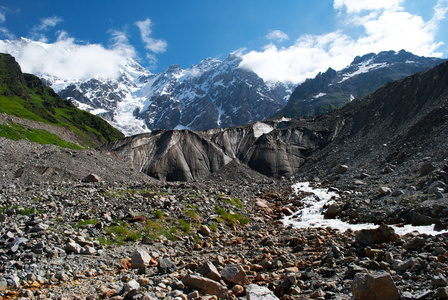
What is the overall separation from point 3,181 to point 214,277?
24288 mm

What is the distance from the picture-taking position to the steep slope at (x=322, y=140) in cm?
4088

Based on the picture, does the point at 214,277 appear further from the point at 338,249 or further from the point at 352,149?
the point at 352,149

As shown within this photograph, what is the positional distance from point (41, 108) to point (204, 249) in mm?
139776

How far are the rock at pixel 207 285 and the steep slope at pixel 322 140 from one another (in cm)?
3284

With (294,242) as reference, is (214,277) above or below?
below

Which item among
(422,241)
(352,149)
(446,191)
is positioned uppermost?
(352,149)

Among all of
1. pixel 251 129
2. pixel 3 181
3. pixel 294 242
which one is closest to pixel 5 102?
pixel 251 129

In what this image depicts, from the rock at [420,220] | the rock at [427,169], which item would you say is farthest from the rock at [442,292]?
the rock at [427,169]

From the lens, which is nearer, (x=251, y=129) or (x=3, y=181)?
(x=3, y=181)

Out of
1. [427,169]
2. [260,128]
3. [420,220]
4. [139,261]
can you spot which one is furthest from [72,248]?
[260,128]

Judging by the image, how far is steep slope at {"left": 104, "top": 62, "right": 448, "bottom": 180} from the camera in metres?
40.9

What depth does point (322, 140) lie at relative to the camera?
73.1 meters

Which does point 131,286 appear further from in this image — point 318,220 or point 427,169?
point 427,169

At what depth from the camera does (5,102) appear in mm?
113062
